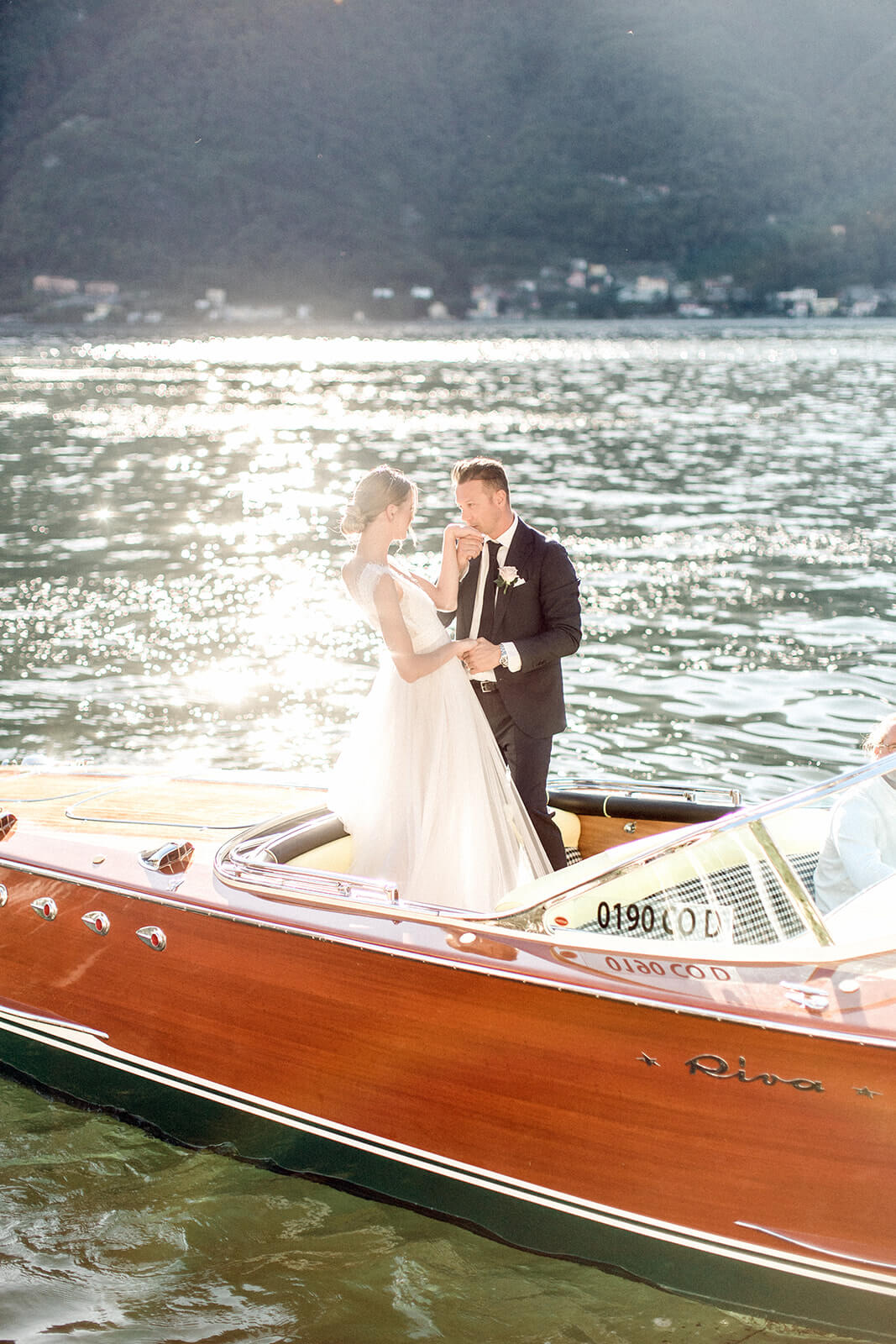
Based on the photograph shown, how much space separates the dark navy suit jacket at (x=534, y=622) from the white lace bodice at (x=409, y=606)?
0.29 meters

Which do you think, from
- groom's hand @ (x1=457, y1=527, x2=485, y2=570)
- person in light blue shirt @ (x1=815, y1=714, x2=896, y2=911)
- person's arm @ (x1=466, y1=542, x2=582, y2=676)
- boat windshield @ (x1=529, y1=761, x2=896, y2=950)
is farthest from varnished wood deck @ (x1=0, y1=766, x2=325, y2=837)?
person in light blue shirt @ (x1=815, y1=714, x2=896, y2=911)

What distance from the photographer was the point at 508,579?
4758 mm

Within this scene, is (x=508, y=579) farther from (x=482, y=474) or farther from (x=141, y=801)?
(x=141, y=801)

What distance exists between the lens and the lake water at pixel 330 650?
4.08 metres

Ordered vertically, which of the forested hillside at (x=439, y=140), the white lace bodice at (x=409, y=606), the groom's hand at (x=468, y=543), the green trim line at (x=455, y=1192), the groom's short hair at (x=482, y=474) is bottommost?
the green trim line at (x=455, y=1192)

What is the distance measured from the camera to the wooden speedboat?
3.37 m

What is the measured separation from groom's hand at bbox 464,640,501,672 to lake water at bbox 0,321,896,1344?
1815 mm

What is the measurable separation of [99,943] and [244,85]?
149 m

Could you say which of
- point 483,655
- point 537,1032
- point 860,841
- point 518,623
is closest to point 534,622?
point 518,623

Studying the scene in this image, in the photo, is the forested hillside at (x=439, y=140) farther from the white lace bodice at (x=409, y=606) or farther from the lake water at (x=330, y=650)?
the white lace bodice at (x=409, y=606)

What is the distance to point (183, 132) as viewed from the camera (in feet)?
433

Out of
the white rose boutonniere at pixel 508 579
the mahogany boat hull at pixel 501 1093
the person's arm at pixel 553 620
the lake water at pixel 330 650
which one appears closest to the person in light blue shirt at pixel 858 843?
the mahogany boat hull at pixel 501 1093

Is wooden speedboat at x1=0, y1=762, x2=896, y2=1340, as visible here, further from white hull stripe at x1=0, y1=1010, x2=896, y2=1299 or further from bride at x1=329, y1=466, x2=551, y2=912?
bride at x1=329, y1=466, x2=551, y2=912

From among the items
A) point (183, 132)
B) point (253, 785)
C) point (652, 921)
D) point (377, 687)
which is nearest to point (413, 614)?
point (377, 687)
